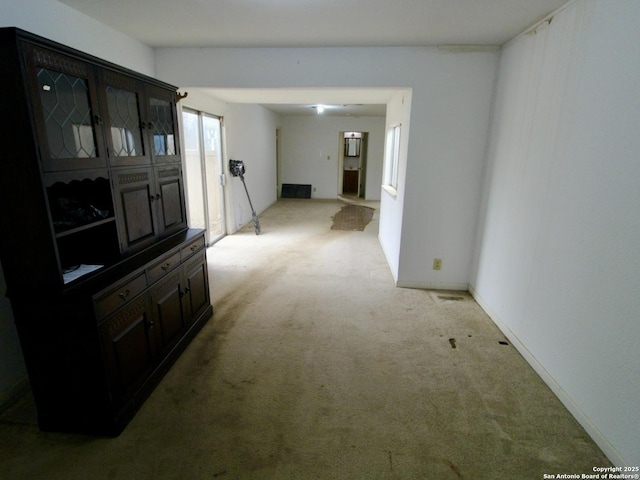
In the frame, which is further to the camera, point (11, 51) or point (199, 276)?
point (199, 276)

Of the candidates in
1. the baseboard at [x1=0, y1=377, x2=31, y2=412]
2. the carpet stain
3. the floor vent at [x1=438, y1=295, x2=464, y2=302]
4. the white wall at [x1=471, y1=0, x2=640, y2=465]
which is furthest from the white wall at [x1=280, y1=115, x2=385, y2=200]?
the baseboard at [x1=0, y1=377, x2=31, y2=412]

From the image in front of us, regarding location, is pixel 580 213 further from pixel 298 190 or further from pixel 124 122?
pixel 298 190

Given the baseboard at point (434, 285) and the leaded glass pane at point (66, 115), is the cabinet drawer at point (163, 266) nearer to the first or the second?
the leaded glass pane at point (66, 115)

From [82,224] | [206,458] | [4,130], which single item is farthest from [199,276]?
[4,130]

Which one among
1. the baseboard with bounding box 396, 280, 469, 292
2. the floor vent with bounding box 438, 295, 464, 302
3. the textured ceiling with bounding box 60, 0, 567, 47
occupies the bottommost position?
the floor vent with bounding box 438, 295, 464, 302

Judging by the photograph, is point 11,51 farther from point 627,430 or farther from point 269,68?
point 627,430

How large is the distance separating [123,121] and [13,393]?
174 centimetres

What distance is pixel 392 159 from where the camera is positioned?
4.70 metres

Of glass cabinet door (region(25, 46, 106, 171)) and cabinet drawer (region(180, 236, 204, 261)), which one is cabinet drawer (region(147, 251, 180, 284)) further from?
glass cabinet door (region(25, 46, 106, 171))

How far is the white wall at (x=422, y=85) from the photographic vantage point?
3090 millimetres

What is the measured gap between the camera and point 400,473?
1.58 m

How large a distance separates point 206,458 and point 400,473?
3.07ft

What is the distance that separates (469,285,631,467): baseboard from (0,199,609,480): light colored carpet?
41 mm

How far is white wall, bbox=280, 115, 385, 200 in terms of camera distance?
30.9ft
